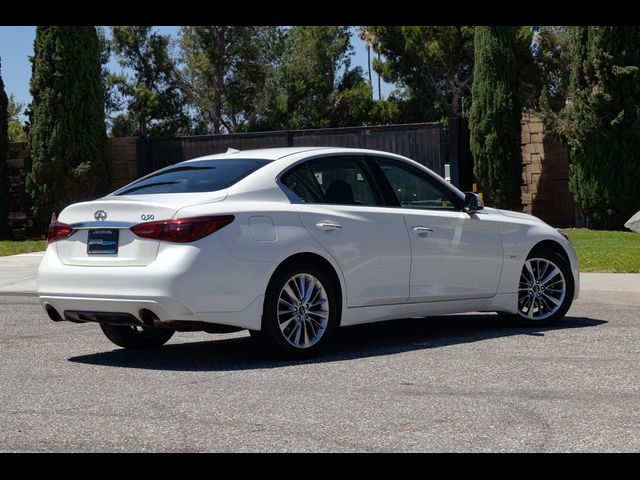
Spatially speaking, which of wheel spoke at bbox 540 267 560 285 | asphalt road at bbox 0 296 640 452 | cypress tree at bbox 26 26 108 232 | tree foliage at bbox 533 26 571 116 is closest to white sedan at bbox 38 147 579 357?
wheel spoke at bbox 540 267 560 285

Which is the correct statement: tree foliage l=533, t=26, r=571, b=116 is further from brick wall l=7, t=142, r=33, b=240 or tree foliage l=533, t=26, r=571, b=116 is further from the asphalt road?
the asphalt road

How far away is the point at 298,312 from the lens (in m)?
8.84

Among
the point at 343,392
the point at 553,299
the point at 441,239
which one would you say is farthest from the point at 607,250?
the point at 343,392

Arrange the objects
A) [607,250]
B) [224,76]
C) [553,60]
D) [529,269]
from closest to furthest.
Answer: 1. [529,269]
2. [607,250]
3. [553,60]
4. [224,76]

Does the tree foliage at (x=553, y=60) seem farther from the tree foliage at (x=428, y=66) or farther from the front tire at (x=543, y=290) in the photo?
the front tire at (x=543, y=290)

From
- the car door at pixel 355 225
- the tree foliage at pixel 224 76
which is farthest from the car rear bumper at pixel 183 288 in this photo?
the tree foliage at pixel 224 76

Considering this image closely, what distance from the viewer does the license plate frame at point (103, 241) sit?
8617 mm

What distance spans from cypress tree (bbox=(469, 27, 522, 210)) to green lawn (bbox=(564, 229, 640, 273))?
7.33ft

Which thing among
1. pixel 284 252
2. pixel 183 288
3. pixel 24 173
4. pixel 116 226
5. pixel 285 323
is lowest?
pixel 285 323

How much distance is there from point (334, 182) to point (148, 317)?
6.81 ft

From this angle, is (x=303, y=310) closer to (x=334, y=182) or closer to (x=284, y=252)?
(x=284, y=252)
